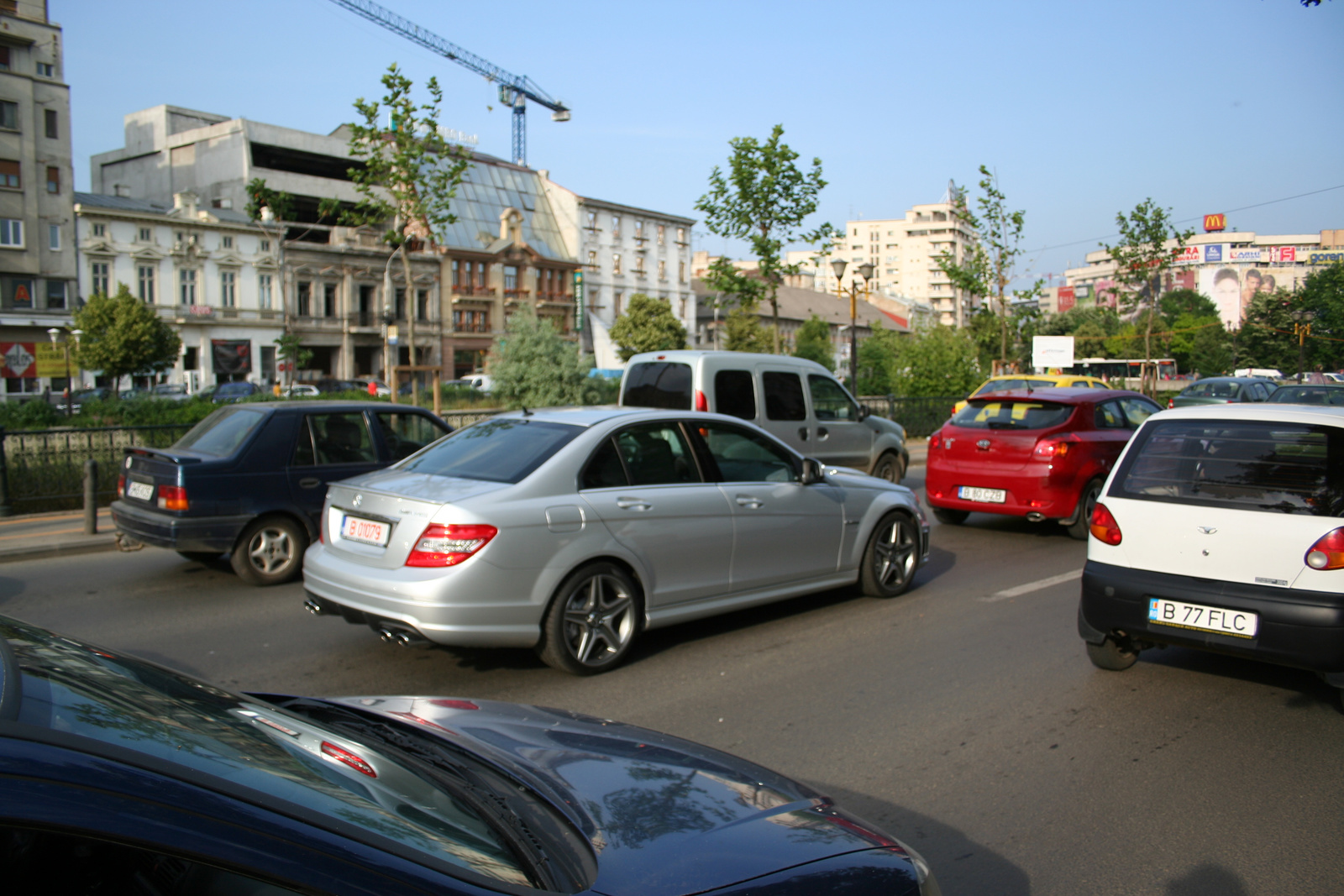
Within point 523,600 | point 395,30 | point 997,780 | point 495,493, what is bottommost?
point 997,780

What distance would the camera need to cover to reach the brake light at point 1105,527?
18.3 ft

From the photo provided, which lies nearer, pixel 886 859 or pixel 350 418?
pixel 886 859

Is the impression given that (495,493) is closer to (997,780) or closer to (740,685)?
(740,685)

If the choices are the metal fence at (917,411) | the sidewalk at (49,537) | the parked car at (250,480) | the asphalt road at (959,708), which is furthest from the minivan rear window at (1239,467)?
the metal fence at (917,411)

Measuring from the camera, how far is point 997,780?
14.1 feet

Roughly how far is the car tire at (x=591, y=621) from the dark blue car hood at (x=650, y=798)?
2.60 m

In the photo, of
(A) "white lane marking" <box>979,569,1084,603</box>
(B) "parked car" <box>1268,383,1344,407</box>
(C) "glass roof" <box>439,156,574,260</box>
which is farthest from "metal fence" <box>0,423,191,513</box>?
(C) "glass roof" <box>439,156,574,260</box>

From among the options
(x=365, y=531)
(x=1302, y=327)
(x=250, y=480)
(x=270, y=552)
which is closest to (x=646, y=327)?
(x=1302, y=327)

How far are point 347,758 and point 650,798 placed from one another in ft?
2.25

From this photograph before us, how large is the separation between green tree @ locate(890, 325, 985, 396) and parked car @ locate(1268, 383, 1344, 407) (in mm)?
9358

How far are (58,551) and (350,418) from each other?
3.70 m

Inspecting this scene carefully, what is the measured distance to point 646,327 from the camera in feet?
229

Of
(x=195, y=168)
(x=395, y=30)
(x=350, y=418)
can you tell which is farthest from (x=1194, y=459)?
(x=395, y=30)

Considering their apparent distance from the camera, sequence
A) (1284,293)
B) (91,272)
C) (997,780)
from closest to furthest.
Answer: (997,780) < (1284,293) < (91,272)
